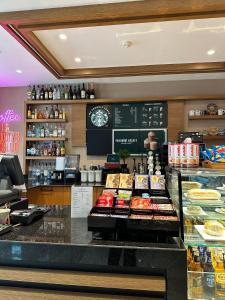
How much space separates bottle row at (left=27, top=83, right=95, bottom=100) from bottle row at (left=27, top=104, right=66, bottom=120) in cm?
23

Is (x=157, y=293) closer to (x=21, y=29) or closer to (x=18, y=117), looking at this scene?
(x=21, y=29)

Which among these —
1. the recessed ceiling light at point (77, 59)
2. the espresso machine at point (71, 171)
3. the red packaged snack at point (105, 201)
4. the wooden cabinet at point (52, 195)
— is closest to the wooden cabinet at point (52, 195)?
the wooden cabinet at point (52, 195)

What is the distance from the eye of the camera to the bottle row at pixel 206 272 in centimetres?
137

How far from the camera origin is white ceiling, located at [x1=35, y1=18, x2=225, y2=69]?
113 inches

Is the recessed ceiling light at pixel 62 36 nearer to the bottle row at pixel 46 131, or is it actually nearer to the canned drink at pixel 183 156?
the bottle row at pixel 46 131

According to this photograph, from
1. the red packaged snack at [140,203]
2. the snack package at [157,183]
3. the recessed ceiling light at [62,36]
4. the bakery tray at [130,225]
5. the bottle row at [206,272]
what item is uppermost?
the recessed ceiling light at [62,36]

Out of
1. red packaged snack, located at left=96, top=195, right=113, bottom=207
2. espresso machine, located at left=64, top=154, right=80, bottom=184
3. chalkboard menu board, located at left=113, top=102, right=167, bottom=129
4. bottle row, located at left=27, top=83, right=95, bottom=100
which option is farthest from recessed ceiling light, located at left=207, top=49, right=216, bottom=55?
red packaged snack, located at left=96, top=195, right=113, bottom=207

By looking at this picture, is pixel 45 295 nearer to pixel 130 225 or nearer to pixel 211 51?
pixel 130 225

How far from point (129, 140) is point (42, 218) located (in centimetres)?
320

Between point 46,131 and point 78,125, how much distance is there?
0.65 metres

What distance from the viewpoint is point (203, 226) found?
1628 mm

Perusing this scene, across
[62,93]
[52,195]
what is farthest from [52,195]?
[62,93]

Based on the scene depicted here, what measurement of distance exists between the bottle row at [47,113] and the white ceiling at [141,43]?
1055mm

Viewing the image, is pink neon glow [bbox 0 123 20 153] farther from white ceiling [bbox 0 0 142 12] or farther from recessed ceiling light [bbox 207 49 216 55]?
recessed ceiling light [bbox 207 49 216 55]
